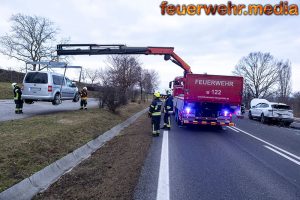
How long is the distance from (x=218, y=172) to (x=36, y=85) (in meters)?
12.1

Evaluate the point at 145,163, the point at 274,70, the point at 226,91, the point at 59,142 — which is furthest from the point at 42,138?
the point at 274,70

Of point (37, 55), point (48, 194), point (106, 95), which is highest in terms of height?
point (37, 55)

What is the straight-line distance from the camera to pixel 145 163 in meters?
7.80

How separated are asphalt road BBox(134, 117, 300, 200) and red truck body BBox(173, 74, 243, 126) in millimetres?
4043

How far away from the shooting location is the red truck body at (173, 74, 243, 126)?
1506 centimetres

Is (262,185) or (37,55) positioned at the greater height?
(37,55)

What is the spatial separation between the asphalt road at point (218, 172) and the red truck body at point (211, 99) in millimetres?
4043

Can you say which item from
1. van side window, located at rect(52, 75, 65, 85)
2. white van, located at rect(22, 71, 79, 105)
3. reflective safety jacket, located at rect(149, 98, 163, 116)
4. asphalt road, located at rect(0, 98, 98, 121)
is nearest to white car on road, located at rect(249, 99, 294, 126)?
reflective safety jacket, located at rect(149, 98, 163, 116)

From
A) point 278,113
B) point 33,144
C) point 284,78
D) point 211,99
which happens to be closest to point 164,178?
point 33,144

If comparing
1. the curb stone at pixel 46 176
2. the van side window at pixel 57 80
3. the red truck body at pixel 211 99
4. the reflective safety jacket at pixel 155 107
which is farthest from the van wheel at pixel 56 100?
the curb stone at pixel 46 176

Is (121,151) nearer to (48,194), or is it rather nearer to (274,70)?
(48,194)

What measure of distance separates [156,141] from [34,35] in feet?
147

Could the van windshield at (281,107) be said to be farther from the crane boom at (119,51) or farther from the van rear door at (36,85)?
the van rear door at (36,85)

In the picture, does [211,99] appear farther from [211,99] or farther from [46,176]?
[46,176]
